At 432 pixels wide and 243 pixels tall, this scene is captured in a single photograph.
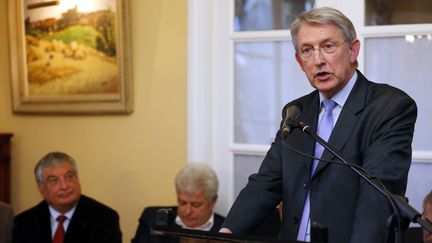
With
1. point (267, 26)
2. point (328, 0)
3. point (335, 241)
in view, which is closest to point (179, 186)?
point (267, 26)

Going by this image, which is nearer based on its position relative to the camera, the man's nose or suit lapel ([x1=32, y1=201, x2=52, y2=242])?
the man's nose

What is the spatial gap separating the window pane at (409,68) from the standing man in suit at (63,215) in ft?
4.79

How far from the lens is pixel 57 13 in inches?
164

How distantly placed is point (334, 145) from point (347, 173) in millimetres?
84

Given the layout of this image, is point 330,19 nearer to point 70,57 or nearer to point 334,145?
point 334,145

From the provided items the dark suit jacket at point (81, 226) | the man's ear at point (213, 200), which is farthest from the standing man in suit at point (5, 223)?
the man's ear at point (213, 200)

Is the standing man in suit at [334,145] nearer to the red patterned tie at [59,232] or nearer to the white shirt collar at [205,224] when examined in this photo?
the white shirt collar at [205,224]

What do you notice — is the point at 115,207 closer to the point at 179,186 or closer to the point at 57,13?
the point at 179,186

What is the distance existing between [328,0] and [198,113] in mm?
842

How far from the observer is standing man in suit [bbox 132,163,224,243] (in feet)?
11.5

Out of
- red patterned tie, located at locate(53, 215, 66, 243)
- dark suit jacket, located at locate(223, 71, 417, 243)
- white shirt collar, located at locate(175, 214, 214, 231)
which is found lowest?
red patterned tie, located at locate(53, 215, 66, 243)

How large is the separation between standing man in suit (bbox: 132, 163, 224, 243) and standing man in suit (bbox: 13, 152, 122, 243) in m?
0.23

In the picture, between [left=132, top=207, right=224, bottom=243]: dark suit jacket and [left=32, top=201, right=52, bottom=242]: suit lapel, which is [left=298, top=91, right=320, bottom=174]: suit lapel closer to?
[left=132, top=207, right=224, bottom=243]: dark suit jacket

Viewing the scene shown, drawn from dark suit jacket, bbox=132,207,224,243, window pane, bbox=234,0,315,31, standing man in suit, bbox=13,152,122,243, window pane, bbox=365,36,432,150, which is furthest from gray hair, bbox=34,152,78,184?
window pane, bbox=365,36,432,150
